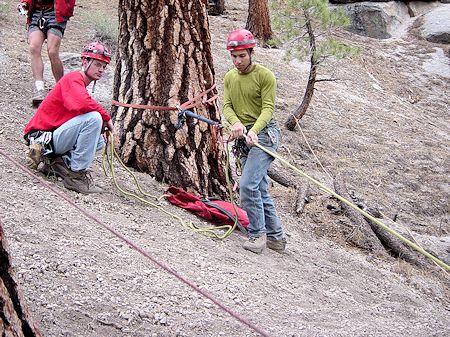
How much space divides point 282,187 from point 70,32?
5.51m

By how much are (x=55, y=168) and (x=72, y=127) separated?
0.42m

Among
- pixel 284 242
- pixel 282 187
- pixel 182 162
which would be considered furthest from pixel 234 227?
pixel 282 187

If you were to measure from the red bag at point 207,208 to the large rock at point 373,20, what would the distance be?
1405cm

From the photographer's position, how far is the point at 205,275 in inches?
156

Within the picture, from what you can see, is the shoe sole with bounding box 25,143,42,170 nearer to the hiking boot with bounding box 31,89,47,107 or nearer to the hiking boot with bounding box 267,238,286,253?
the hiking boot with bounding box 31,89,47,107

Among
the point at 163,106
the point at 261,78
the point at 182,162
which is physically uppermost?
the point at 261,78

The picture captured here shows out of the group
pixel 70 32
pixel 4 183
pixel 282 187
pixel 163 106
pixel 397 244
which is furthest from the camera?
pixel 70 32

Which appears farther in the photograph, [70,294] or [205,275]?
[205,275]

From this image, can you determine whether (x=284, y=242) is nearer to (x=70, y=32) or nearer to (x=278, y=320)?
(x=278, y=320)

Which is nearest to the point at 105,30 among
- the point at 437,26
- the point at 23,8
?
the point at 23,8

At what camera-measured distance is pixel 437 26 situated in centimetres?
1781

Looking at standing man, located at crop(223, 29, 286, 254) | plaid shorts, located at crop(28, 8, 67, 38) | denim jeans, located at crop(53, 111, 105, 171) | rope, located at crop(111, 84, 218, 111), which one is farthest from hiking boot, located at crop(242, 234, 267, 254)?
plaid shorts, located at crop(28, 8, 67, 38)

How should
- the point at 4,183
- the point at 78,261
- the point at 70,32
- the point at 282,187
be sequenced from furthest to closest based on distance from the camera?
the point at 70,32
the point at 282,187
the point at 4,183
the point at 78,261

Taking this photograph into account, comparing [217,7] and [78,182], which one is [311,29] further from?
[217,7]
